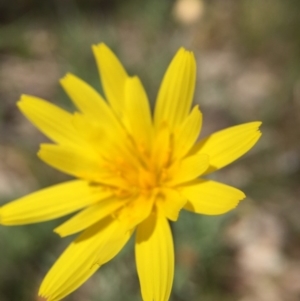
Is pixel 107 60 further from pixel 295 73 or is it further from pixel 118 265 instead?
pixel 295 73

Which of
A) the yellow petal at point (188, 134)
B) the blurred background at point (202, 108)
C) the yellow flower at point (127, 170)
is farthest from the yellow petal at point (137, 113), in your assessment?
the blurred background at point (202, 108)

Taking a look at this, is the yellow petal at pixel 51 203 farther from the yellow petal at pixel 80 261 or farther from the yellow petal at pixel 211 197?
the yellow petal at pixel 211 197

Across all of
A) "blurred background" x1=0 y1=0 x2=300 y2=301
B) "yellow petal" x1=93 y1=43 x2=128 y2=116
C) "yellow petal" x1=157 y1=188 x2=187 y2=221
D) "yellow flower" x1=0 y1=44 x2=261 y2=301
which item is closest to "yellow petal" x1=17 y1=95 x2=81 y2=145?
"yellow flower" x1=0 y1=44 x2=261 y2=301

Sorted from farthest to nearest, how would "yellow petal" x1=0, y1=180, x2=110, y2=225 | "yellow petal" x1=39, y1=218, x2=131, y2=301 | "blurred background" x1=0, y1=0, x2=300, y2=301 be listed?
"blurred background" x1=0, y1=0, x2=300, y2=301, "yellow petal" x1=0, y1=180, x2=110, y2=225, "yellow petal" x1=39, y1=218, x2=131, y2=301

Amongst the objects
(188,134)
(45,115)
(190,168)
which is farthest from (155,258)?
(45,115)

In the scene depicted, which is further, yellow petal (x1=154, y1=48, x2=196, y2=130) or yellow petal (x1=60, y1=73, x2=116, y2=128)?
yellow petal (x1=60, y1=73, x2=116, y2=128)

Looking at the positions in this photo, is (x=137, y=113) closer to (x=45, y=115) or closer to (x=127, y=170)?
(x=127, y=170)

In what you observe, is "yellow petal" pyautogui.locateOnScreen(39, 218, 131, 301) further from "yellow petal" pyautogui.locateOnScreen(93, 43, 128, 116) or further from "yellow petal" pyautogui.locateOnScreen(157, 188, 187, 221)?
"yellow petal" pyautogui.locateOnScreen(93, 43, 128, 116)

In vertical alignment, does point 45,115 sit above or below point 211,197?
above
